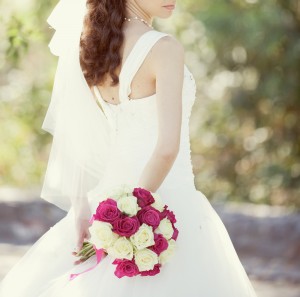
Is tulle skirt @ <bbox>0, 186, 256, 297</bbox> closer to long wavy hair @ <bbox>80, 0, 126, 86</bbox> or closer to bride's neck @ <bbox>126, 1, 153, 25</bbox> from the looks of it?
long wavy hair @ <bbox>80, 0, 126, 86</bbox>

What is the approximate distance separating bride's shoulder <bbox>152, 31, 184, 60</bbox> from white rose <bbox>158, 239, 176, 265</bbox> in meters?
0.56

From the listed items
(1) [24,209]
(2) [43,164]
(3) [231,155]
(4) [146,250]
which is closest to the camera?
(4) [146,250]

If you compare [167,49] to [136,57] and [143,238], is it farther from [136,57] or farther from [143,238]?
[143,238]

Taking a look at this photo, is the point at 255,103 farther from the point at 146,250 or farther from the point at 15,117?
the point at 146,250

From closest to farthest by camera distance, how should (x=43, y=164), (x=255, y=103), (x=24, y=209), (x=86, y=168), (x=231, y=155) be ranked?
(x=86, y=168), (x=24, y=209), (x=255, y=103), (x=231, y=155), (x=43, y=164)

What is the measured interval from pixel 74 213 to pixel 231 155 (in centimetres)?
716

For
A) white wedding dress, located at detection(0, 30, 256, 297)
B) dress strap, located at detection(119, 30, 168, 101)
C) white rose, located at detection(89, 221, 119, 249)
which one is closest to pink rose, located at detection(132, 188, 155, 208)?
white rose, located at detection(89, 221, 119, 249)

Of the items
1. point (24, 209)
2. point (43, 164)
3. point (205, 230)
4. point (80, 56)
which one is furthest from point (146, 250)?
point (43, 164)

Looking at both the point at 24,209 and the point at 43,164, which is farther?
the point at 43,164

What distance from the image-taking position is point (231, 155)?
9.96 m

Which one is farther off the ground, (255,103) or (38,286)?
(255,103)

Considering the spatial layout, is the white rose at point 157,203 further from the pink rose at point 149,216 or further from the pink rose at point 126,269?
the pink rose at point 126,269

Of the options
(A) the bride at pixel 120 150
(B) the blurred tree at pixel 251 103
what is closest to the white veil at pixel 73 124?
(A) the bride at pixel 120 150

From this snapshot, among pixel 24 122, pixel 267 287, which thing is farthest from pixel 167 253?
pixel 24 122
